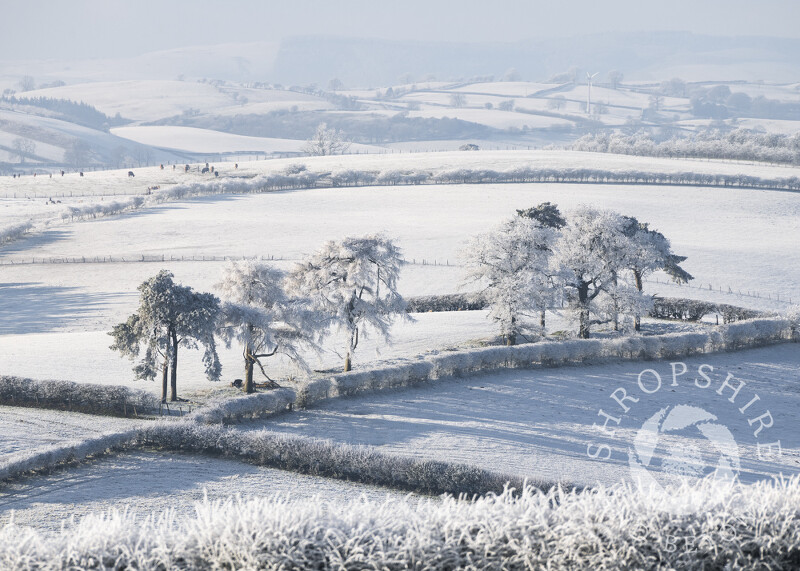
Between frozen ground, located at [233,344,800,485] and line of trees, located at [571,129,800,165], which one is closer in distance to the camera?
frozen ground, located at [233,344,800,485]

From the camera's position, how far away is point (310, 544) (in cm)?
1658

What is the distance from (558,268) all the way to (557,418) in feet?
69.1

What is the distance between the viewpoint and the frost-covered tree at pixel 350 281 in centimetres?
5091

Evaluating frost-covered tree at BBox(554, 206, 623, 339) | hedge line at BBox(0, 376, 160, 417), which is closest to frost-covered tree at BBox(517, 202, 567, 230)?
frost-covered tree at BBox(554, 206, 623, 339)

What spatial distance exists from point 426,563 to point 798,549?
7431 millimetres

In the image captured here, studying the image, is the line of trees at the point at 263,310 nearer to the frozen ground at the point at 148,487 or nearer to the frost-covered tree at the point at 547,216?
the frozen ground at the point at 148,487

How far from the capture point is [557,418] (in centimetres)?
4172

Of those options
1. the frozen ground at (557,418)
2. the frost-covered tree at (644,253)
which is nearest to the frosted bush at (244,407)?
the frozen ground at (557,418)

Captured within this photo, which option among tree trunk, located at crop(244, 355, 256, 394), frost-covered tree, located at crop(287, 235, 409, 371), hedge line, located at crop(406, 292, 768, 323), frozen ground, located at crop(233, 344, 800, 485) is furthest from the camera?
hedge line, located at crop(406, 292, 768, 323)

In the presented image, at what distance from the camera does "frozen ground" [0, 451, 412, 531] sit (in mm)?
27203

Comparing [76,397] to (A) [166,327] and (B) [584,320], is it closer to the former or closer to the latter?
(A) [166,327]

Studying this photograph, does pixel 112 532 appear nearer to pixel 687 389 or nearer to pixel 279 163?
pixel 687 389

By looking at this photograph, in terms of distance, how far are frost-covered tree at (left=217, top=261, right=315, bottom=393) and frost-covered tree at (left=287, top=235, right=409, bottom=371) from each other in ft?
9.30

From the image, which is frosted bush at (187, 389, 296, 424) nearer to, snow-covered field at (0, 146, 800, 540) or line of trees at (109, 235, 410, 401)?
snow-covered field at (0, 146, 800, 540)
